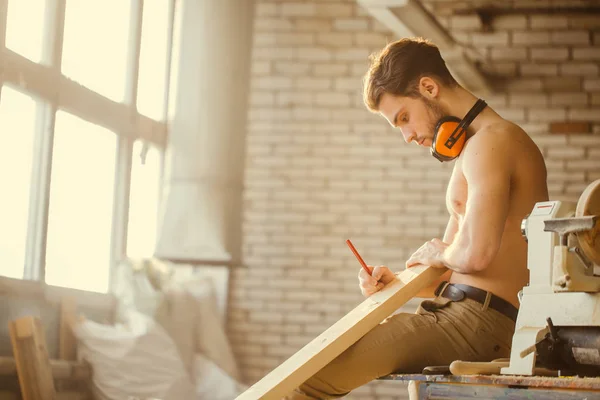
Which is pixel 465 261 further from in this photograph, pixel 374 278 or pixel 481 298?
pixel 374 278

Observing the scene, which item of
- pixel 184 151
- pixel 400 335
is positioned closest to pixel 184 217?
pixel 184 151

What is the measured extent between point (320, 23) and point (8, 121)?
9.09 ft

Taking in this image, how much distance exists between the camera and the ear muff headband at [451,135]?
2.81m

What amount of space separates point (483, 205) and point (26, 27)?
3588 millimetres

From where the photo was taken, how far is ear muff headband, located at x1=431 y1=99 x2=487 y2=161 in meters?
2.81

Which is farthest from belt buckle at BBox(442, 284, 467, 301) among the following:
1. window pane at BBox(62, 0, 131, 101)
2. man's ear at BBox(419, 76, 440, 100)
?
window pane at BBox(62, 0, 131, 101)

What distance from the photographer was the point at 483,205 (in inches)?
102

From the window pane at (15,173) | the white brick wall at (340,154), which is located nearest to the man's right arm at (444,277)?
the window pane at (15,173)

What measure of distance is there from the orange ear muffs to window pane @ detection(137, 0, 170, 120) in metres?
4.23

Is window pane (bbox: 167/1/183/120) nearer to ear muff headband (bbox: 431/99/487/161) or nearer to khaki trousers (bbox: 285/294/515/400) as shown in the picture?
ear muff headband (bbox: 431/99/487/161)

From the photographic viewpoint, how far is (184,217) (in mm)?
6344

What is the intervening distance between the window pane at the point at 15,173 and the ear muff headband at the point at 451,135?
3.02 metres

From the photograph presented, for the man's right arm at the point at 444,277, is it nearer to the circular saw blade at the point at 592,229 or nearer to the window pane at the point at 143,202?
the circular saw blade at the point at 592,229

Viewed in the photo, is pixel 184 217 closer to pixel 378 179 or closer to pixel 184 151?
pixel 184 151
